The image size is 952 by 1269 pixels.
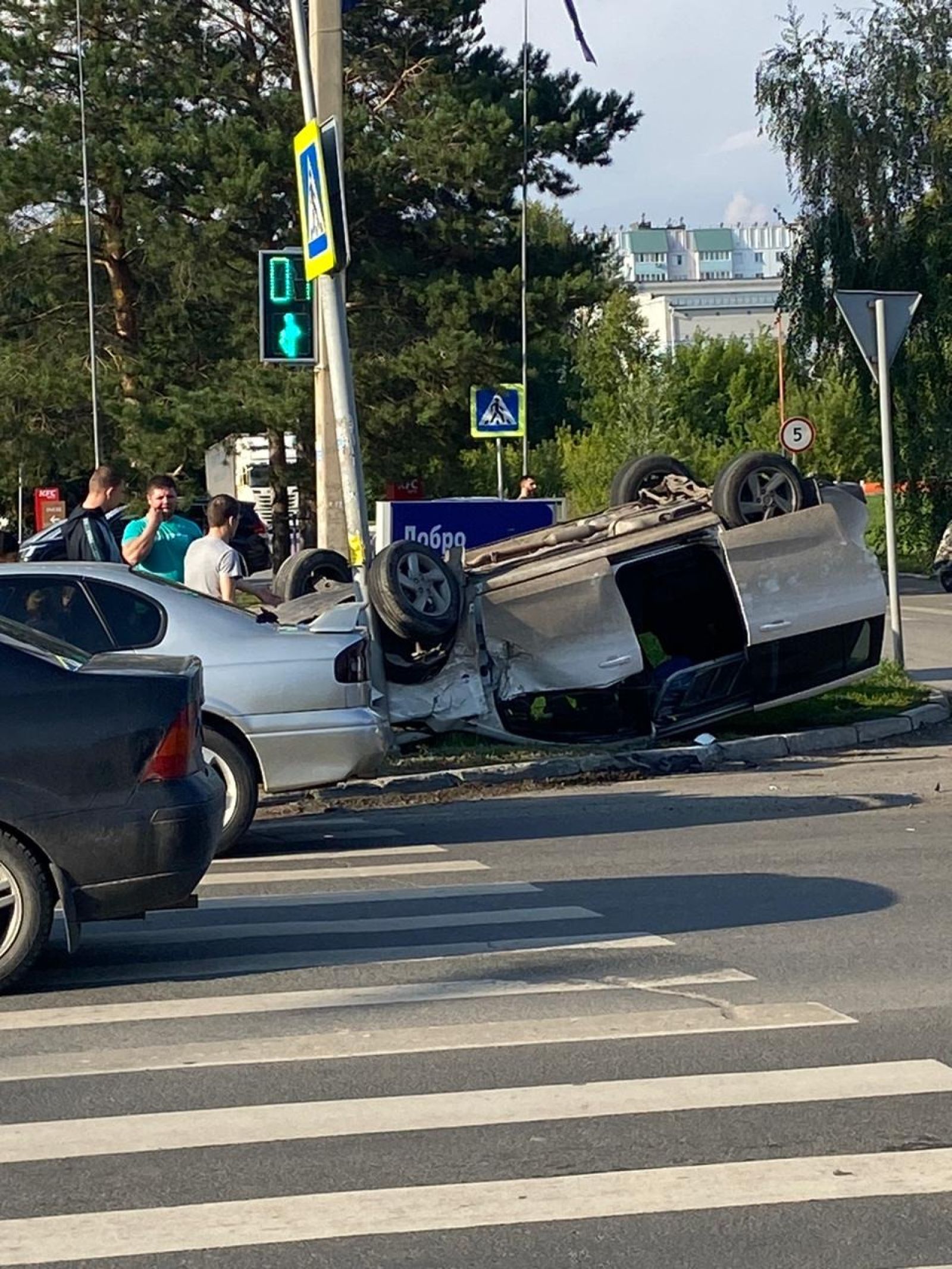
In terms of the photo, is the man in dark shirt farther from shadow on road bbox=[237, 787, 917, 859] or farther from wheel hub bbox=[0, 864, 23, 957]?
wheel hub bbox=[0, 864, 23, 957]

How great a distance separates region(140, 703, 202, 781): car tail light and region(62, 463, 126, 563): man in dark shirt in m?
5.85

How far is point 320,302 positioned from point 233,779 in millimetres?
5507

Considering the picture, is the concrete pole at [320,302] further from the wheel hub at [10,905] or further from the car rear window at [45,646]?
the wheel hub at [10,905]

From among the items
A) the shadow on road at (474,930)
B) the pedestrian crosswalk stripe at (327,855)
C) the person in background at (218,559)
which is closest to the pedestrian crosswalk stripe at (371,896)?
the shadow on road at (474,930)

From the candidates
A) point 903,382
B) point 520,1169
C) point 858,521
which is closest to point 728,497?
point 858,521

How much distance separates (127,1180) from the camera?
4742 mm

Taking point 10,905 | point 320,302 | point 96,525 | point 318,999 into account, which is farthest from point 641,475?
point 10,905

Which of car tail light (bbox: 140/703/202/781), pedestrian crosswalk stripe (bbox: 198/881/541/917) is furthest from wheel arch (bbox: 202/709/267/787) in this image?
car tail light (bbox: 140/703/202/781)

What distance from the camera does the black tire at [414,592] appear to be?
39.2ft

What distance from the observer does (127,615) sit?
987cm

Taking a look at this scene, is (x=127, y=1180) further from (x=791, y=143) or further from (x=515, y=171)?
(x=515, y=171)

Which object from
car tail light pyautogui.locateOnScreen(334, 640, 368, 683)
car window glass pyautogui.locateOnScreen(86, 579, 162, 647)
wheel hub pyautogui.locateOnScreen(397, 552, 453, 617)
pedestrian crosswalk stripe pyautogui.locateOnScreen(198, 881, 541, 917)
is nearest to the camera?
pedestrian crosswalk stripe pyautogui.locateOnScreen(198, 881, 541, 917)

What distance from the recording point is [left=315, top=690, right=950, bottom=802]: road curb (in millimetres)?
12242

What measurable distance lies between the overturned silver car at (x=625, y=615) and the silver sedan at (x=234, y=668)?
2.05 m
